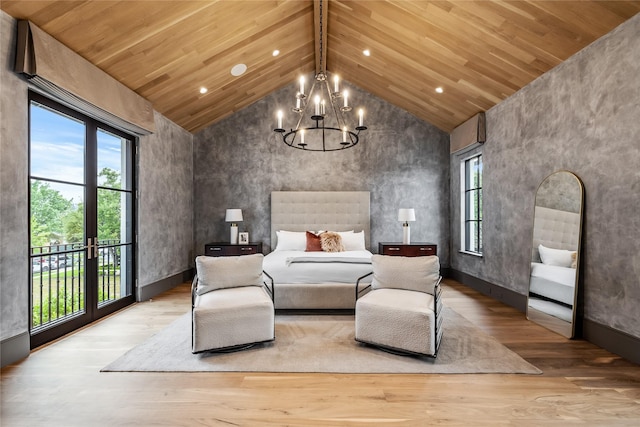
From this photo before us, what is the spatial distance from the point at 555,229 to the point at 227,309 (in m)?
3.38

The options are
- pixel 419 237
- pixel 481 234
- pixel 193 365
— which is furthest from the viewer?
pixel 419 237

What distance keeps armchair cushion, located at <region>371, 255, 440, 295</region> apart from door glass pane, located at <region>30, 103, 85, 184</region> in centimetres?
321

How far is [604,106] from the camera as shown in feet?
10.3

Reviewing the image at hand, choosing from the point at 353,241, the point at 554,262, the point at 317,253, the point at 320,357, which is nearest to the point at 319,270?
the point at 317,253

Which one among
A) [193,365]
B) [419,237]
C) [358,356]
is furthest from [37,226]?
[419,237]

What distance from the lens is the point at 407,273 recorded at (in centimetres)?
328

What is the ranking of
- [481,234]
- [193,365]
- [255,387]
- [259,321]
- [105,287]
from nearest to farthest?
[255,387]
[193,365]
[259,321]
[105,287]
[481,234]

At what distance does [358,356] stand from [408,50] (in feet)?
12.1

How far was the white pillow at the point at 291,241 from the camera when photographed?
19.5ft

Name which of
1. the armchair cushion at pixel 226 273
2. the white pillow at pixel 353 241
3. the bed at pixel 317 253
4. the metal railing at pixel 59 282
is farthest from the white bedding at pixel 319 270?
the metal railing at pixel 59 282

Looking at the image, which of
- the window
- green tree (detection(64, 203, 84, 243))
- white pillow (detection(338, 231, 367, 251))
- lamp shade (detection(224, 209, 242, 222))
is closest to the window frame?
the window

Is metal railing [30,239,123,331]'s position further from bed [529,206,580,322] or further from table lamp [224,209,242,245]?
bed [529,206,580,322]

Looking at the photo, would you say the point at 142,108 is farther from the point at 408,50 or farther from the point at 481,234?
the point at 481,234

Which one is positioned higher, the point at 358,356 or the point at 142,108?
the point at 142,108
